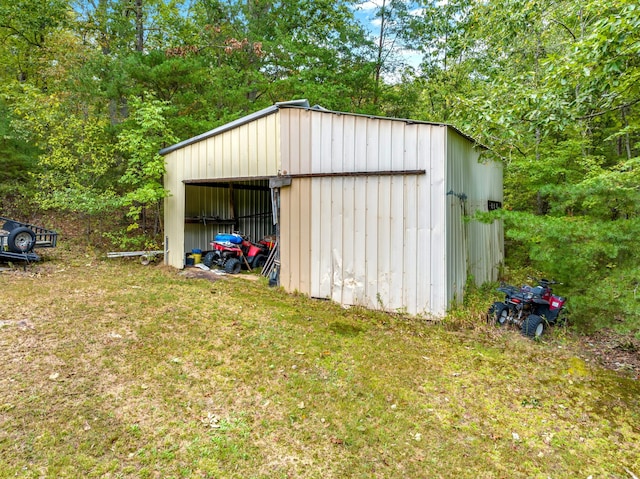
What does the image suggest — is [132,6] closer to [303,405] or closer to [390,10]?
[390,10]

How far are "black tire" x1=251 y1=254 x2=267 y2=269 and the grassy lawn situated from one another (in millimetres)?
3245

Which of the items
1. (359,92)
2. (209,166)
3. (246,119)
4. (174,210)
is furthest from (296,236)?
(359,92)

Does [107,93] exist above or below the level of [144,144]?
above

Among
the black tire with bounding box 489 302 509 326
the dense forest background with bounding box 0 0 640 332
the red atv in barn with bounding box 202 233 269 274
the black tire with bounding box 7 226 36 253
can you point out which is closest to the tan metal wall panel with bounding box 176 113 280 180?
the dense forest background with bounding box 0 0 640 332

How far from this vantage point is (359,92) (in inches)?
470

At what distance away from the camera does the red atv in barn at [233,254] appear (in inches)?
300

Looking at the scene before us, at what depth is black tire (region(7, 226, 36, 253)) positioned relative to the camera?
6.61m

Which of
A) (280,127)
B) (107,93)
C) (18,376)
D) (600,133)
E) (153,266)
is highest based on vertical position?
(107,93)

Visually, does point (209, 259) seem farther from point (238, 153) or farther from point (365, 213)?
point (365, 213)

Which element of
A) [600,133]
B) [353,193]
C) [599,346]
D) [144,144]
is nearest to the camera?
[599,346]

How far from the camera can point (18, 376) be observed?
292 centimetres

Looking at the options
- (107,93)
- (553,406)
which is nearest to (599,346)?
(553,406)

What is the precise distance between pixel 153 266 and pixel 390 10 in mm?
11475

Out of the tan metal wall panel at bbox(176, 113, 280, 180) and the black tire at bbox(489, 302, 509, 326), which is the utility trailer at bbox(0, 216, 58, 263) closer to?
the tan metal wall panel at bbox(176, 113, 280, 180)
